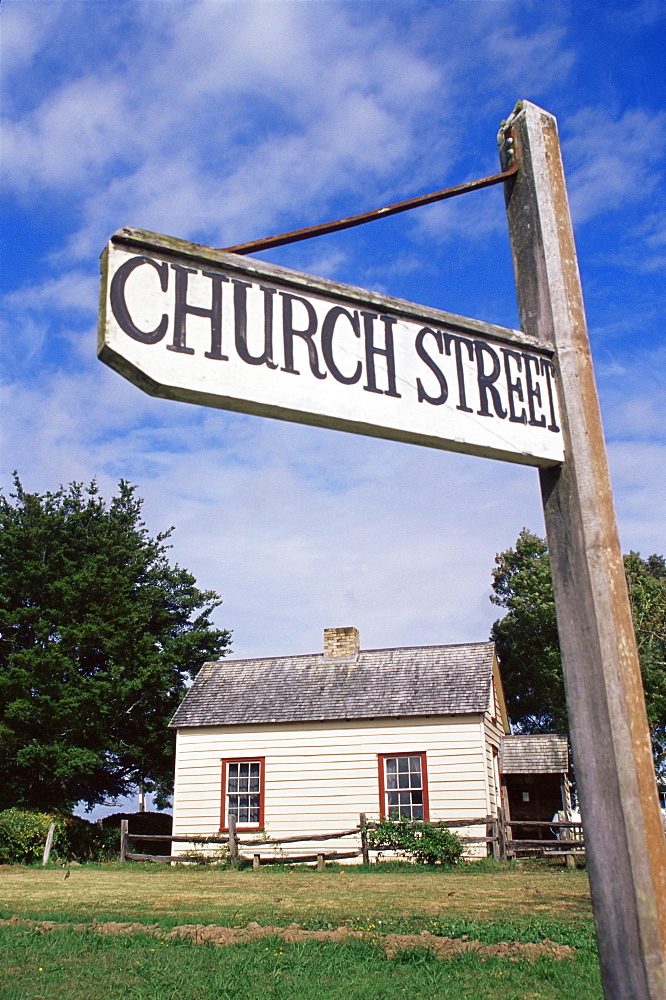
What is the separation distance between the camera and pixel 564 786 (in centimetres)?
2434

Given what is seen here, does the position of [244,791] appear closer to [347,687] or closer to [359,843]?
[359,843]

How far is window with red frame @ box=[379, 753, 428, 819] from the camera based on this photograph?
63.0 ft

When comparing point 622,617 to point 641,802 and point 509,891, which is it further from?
point 509,891

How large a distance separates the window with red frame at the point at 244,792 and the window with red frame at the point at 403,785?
3.06 meters

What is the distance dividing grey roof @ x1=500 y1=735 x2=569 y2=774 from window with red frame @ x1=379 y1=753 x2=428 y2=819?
11.9 ft

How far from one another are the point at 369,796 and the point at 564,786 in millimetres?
7730

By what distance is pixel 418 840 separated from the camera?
59.2ft

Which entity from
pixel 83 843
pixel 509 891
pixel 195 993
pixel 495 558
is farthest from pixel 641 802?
pixel 495 558

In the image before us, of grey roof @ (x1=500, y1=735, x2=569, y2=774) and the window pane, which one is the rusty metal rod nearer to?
the window pane

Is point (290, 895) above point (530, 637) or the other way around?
the other way around

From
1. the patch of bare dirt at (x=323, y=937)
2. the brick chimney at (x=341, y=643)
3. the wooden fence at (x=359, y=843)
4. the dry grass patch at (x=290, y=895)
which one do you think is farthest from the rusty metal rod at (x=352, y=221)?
the brick chimney at (x=341, y=643)

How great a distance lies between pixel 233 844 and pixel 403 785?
162 inches

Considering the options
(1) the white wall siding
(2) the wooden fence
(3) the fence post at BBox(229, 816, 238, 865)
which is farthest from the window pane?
(3) the fence post at BBox(229, 816, 238, 865)

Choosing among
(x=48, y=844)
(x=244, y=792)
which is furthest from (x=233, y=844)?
(x=48, y=844)
